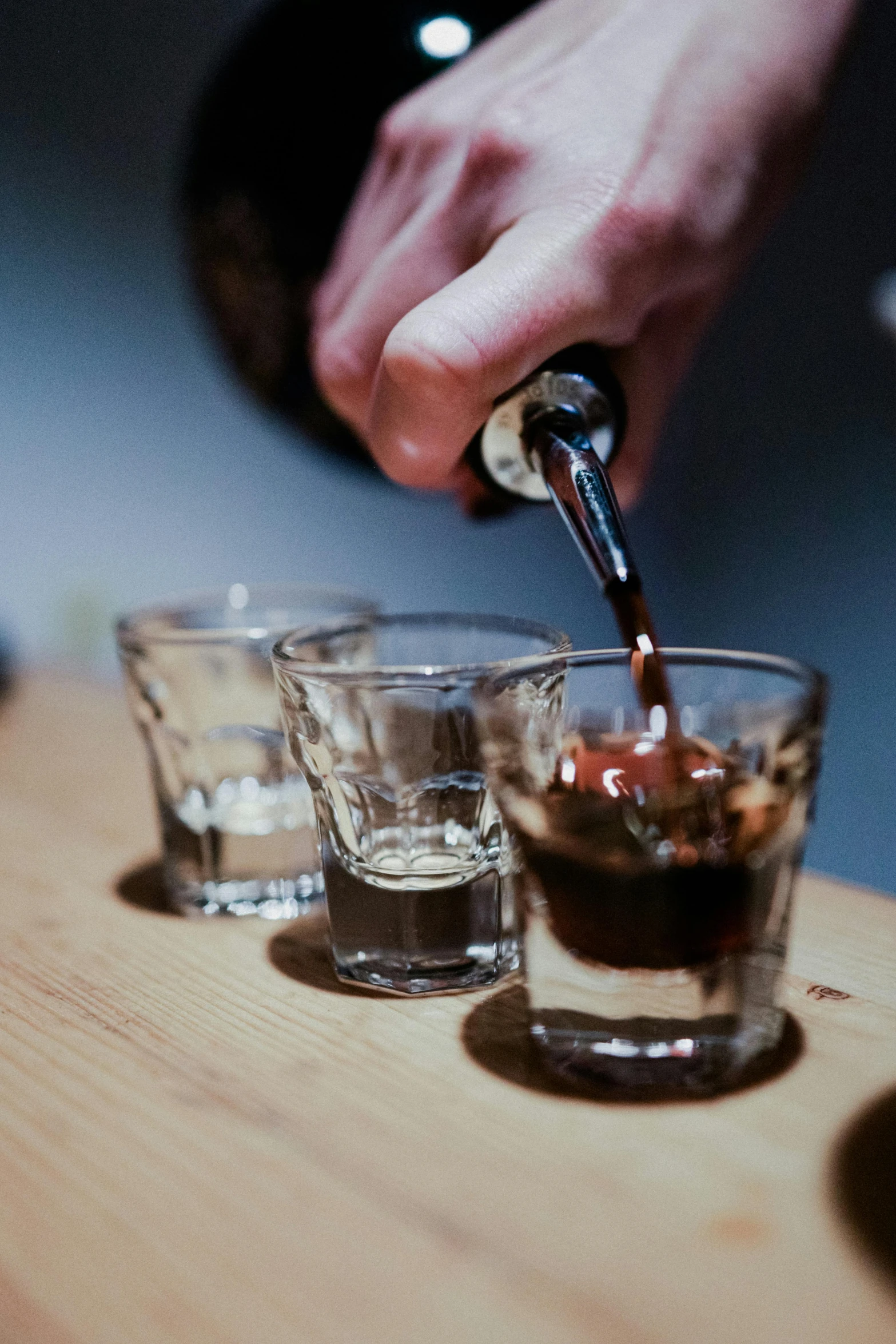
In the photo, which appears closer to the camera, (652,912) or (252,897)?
(652,912)

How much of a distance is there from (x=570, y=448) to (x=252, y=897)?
263 mm

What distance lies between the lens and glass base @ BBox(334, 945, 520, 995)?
500 millimetres

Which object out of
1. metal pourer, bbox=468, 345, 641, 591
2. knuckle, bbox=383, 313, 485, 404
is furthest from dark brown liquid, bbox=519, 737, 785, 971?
knuckle, bbox=383, 313, 485, 404

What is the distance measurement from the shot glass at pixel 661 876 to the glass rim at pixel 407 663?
1.0 inches

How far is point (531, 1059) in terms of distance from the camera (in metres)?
0.44

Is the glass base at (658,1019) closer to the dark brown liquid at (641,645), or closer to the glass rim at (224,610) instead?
the dark brown liquid at (641,645)

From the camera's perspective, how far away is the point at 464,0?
3.34ft

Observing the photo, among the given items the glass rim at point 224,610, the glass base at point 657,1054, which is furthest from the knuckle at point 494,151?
the glass base at point 657,1054

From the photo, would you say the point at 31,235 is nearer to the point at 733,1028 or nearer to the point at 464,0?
the point at 464,0

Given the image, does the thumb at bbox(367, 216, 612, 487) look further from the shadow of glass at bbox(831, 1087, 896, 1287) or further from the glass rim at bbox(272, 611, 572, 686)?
the shadow of glass at bbox(831, 1087, 896, 1287)

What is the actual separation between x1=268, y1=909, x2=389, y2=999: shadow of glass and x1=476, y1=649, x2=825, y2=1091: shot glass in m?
0.10

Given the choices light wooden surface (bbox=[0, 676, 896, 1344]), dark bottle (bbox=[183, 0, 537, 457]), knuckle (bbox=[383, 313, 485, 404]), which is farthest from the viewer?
dark bottle (bbox=[183, 0, 537, 457])

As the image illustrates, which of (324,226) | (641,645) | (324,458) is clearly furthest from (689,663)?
(324,458)

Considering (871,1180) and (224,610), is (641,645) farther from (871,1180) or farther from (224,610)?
(224,610)
